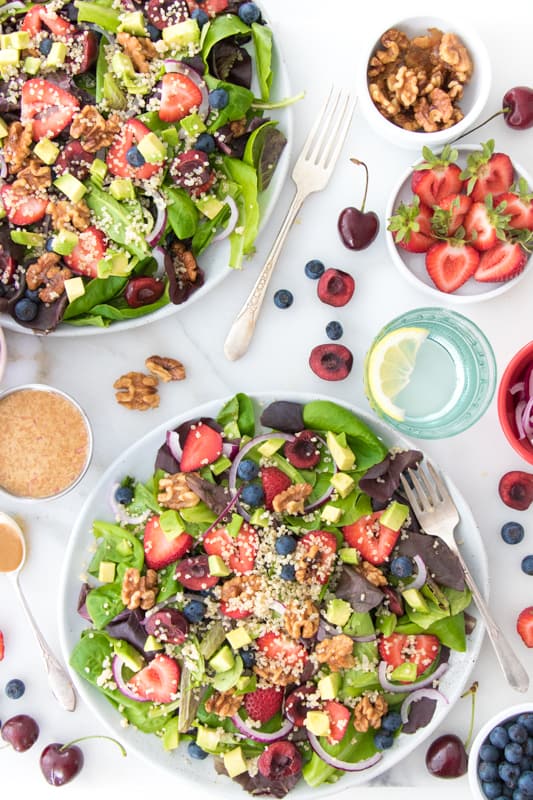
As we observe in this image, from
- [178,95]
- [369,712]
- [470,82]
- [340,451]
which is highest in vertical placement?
[470,82]

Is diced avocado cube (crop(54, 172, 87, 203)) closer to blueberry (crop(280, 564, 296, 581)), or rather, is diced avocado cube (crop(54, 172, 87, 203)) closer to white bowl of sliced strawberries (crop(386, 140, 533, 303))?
white bowl of sliced strawberries (crop(386, 140, 533, 303))

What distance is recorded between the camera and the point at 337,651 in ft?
6.50

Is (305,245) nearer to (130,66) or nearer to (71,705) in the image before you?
(130,66)

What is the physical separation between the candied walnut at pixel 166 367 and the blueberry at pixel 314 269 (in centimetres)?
41

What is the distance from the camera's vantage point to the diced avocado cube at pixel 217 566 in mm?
1983

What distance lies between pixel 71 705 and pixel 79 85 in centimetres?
158

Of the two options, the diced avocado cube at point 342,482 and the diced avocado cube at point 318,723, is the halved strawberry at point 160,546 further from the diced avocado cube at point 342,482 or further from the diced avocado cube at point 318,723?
the diced avocado cube at point 318,723

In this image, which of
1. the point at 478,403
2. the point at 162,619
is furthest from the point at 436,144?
the point at 162,619

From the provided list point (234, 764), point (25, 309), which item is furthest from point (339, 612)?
point (25, 309)

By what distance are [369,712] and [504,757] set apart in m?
0.33

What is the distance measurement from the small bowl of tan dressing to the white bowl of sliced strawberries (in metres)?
0.91

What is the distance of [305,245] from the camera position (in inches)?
86.0

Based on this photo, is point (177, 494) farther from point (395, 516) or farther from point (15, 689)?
point (15, 689)

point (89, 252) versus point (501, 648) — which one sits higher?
point (89, 252)
